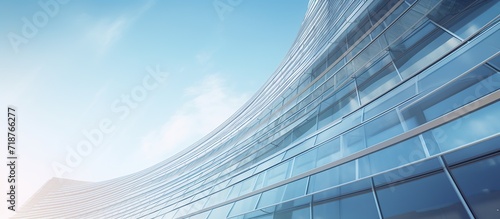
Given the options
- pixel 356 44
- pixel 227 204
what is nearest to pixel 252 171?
pixel 227 204

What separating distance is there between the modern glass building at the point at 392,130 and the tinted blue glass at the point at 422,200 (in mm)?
19

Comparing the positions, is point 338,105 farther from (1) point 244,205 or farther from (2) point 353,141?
(1) point 244,205

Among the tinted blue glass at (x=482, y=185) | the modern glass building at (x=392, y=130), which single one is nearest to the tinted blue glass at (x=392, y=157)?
the modern glass building at (x=392, y=130)

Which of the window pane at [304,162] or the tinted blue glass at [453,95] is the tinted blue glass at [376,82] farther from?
the window pane at [304,162]

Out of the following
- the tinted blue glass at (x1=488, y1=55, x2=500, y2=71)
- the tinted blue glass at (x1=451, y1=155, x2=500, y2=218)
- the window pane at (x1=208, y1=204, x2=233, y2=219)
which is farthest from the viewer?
the window pane at (x1=208, y1=204, x2=233, y2=219)

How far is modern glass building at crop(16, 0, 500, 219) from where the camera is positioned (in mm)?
4375

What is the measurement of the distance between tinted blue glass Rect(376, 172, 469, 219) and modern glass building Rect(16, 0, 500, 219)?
2 centimetres

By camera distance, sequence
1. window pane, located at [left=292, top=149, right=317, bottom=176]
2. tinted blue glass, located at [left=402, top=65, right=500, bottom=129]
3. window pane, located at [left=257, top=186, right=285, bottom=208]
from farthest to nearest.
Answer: window pane, located at [left=292, top=149, right=317, bottom=176] → window pane, located at [left=257, top=186, right=285, bottom=208] → tinted blue glass, located at [left=402, top=65, right=500, bottom=129]

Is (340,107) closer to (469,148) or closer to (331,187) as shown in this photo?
(331,187)

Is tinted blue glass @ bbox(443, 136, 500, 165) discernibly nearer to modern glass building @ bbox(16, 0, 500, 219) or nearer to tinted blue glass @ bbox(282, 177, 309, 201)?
modern glass building @ bbox(16, 0, 500, 219)

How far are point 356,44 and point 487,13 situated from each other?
592 centimetres

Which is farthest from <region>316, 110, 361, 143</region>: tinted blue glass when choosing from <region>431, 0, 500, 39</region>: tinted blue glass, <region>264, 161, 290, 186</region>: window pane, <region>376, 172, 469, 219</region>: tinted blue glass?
<region>431, 0, 500, 39</region>: tinted blue glass

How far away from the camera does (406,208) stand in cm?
465

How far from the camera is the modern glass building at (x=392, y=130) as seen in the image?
14.4ft
